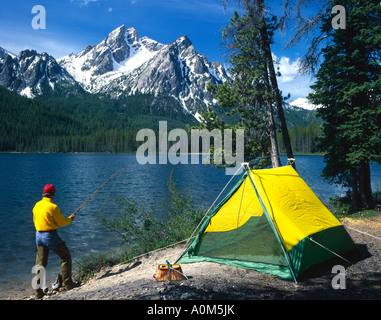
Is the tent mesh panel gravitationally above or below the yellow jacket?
below

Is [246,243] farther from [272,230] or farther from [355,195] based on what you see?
[355,195]

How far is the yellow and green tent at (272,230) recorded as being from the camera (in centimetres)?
665

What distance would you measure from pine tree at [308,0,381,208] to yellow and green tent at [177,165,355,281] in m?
6.52

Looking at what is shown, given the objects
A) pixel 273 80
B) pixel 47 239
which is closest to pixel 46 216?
pixel 47 239

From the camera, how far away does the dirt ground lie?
5176 millimetres

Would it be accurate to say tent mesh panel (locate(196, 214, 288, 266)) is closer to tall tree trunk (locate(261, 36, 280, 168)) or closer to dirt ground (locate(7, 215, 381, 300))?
dirt ground (locate(7, 215, 381, 300))

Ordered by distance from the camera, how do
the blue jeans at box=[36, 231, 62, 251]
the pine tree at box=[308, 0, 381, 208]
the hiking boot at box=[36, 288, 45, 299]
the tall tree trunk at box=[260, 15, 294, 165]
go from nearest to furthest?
the blue jeans at box=[36, 231, 62, 251] < the hiking boot at box=[36, 288, 45, 299] < the pine tree at box=[308, 0, 381, 208] < the tall tree trunk at box=[260, 15, 294, 165]

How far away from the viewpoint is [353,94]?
12562 millimetres

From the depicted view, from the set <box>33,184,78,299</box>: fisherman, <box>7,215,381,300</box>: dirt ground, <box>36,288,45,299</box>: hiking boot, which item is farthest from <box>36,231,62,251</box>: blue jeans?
<box>36,288,45,299</box>: hiking boot

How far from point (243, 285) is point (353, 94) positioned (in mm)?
10681

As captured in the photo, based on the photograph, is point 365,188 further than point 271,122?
Yes

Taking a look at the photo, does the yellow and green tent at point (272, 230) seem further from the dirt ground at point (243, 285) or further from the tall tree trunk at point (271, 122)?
the tall tree trunk at point (271, 122)

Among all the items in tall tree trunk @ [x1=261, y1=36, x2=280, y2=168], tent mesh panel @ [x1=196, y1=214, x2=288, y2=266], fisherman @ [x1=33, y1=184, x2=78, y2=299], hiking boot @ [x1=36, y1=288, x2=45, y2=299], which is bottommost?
hiking boot @ [x1=36, y1=288, x2=45, y2=299]

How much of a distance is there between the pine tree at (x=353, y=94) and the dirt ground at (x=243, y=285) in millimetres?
6155
